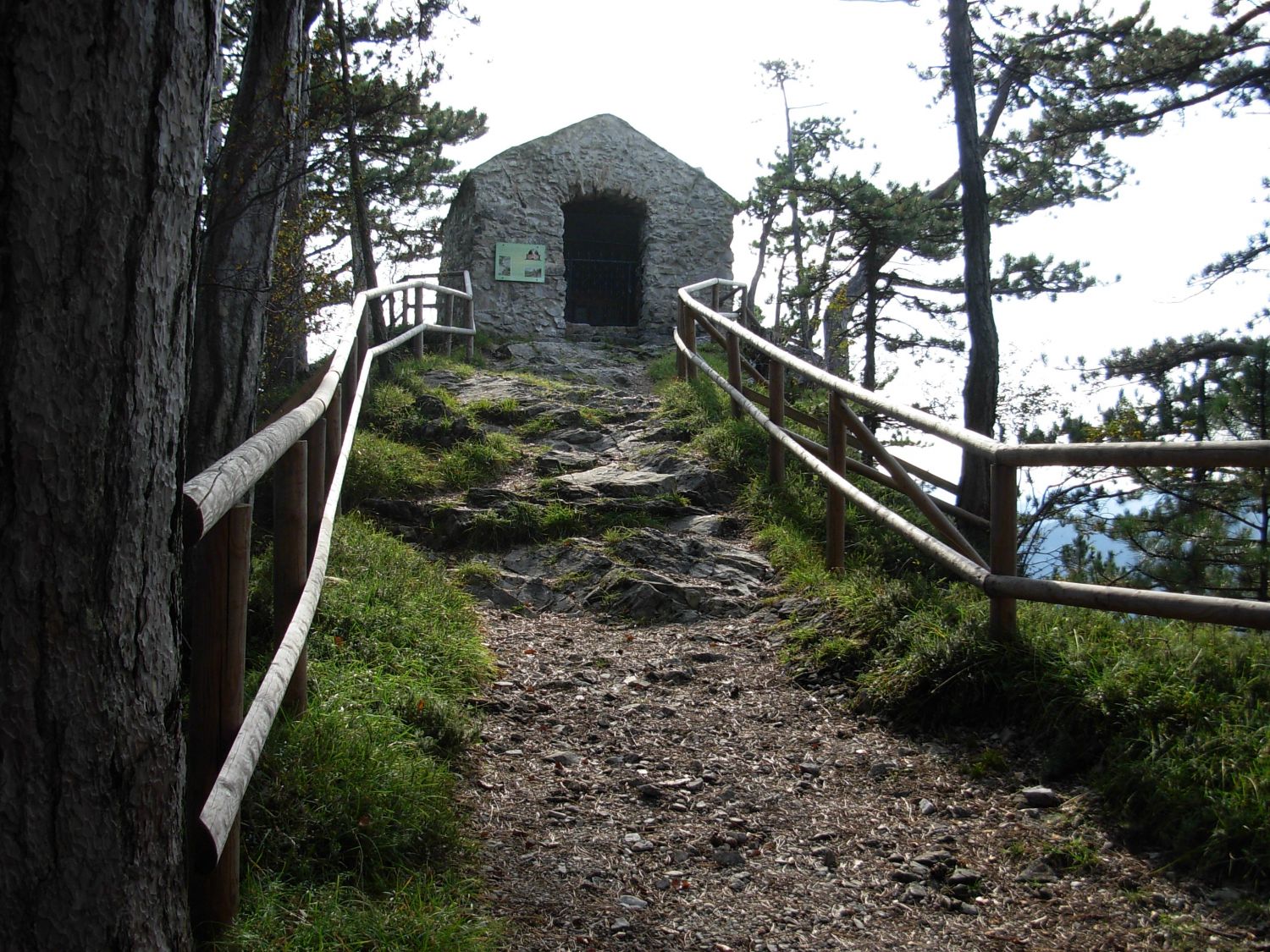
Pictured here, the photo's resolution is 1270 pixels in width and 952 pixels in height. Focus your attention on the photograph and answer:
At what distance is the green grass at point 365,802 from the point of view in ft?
7.66

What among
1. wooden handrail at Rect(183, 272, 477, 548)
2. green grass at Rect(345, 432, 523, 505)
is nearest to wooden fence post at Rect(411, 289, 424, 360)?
green grass at Rect(345, 432, 523, 505)

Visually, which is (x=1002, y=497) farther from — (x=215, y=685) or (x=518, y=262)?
(x=518, y=262)

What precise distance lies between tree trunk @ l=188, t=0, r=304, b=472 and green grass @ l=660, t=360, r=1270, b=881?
2.76 metres

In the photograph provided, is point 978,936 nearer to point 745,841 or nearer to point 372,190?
point 745,841

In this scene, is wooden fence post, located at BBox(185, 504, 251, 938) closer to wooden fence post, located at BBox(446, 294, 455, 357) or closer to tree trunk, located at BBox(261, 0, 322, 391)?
tree trunk, located at BBox(261, 0, 322, 391)

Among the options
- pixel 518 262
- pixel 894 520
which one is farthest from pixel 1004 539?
pixel 518 262

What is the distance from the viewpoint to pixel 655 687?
14.9 feet

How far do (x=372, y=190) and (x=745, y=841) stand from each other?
14239 millimetres

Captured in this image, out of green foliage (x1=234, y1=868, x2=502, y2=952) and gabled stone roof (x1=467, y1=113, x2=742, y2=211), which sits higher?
gabled stone roof (x1=467, y1=113, x2=742, y2=211)

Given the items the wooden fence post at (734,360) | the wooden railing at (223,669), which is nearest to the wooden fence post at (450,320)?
the wooden fence post at (734,360)

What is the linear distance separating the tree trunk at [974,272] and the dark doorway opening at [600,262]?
8.56 metres

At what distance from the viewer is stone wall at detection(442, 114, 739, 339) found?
50.4 ft

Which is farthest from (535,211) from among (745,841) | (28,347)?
(28,347)

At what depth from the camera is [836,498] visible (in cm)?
541
